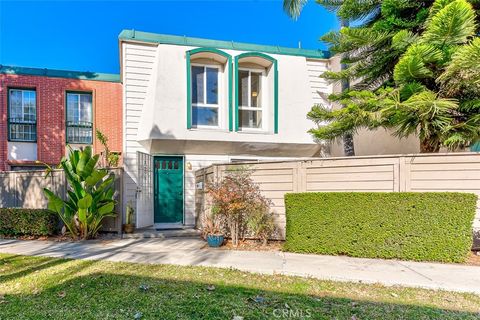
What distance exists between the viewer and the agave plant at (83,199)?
695 cm

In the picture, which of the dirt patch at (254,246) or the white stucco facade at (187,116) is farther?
the white stucco facade at (187,116)

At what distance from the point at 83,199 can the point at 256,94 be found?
652cm

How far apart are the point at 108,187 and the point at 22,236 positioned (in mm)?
2674

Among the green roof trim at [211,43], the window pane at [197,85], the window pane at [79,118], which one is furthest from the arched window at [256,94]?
the window pane at [79,118]

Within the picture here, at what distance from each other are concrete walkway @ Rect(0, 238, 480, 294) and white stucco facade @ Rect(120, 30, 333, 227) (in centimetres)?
216

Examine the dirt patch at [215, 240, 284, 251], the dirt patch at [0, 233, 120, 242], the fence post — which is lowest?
the dirt patch at [0, 233, 120, 242]

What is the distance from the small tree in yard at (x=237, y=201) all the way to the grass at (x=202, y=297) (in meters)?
1.88

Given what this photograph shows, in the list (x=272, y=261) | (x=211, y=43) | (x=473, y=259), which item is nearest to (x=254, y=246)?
(x=272, y=261)

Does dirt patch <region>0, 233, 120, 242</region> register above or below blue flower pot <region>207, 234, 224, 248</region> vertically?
below

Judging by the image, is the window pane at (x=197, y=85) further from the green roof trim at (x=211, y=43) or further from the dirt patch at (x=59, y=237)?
the dirt patch at (x=59, y=237)

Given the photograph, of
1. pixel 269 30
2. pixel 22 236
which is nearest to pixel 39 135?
pixel 22 236

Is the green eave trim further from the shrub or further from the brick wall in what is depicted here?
the brick wall

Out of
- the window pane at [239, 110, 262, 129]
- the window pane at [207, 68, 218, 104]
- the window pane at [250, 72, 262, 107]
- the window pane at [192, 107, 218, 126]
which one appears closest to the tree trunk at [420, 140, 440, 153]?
the window pane at [239, 110, 262, 129]

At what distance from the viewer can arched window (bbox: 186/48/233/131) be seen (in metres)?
9.22
